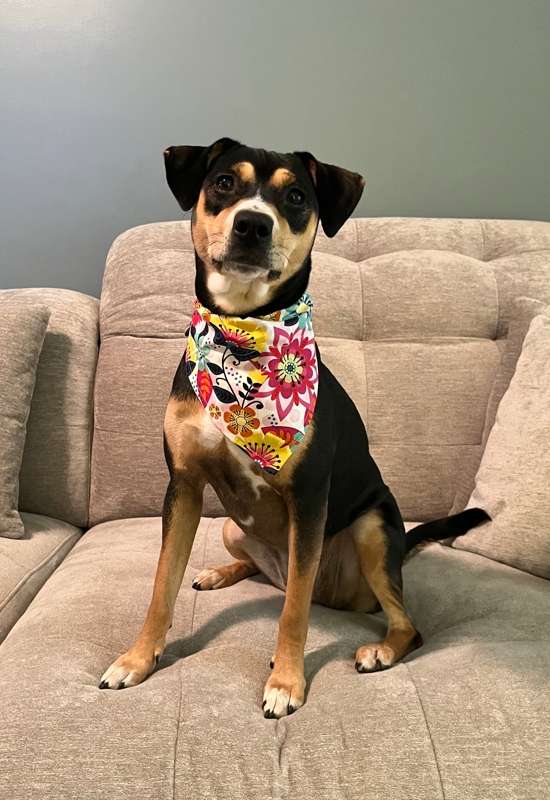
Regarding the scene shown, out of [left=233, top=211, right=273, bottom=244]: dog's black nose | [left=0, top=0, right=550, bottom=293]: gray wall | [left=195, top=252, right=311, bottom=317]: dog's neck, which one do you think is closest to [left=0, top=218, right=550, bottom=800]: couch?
[left=0, top=0, right=550, bottom=293]: gray wall

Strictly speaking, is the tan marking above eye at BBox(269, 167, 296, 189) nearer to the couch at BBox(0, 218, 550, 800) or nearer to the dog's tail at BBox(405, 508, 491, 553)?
the couch at BBox(0, 218, 550, 800)

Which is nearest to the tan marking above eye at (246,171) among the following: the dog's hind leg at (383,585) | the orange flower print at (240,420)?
the orange flower print at (240,420)

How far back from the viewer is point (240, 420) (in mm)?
1301

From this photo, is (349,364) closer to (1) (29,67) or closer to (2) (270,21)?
(2) (270,21)

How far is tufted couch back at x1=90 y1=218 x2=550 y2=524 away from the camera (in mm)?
2080

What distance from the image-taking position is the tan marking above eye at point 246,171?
51.1 inches

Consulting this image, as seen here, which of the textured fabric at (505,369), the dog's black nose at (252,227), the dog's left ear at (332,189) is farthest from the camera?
the textured fabric at (505,369)

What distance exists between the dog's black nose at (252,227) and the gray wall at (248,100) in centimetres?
144

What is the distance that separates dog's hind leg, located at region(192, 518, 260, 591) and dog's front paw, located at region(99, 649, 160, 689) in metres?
0.40

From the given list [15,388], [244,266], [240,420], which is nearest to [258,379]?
[240,420]

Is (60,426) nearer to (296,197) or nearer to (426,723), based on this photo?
(296,197)

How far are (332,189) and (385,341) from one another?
851mm

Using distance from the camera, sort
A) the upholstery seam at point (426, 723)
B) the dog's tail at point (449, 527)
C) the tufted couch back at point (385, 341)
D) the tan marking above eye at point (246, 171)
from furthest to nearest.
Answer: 1. the tufted couch back at point (385, 341)
2. the dog's tail at point (449, 527)
3. the tan marking above eye at point (246, 171)
4. the upholstery seam at point (426, 723)

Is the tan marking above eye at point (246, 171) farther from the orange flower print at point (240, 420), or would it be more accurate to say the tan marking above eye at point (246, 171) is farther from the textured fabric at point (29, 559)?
the textured fabric at point (29, 559)
